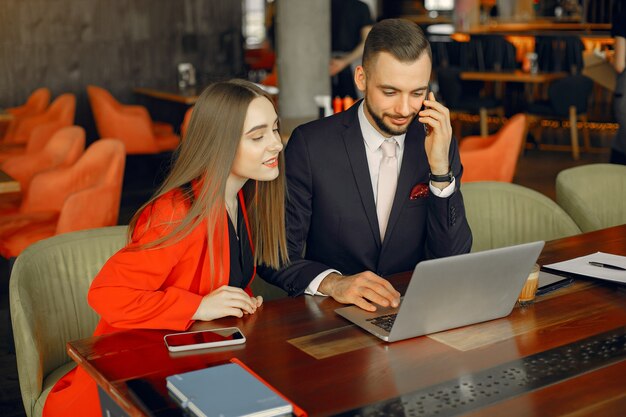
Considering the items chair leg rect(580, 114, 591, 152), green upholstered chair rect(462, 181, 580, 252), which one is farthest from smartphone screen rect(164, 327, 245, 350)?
chair leg rect(580, 114, 591, 152)

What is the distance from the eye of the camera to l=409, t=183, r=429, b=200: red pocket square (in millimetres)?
2729

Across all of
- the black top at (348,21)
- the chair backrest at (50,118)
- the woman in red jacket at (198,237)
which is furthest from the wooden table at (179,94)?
Answer: the woman in red jacket at (198,237)

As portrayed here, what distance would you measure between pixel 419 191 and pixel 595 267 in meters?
0.56

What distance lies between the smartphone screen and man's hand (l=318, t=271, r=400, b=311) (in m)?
0.34

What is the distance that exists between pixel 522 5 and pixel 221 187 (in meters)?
13.6

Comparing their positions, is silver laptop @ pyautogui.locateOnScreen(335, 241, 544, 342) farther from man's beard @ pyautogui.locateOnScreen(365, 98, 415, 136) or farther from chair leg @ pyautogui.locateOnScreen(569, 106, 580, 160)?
chair leg @ pyautogui.locateOnScreen(569, 106, 580, 160)

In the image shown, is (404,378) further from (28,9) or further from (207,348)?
(28,9)

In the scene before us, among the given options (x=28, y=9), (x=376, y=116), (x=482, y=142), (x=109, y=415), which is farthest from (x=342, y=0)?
(x=109, y=415)

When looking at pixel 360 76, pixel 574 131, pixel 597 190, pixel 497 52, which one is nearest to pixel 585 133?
pixel 574 131

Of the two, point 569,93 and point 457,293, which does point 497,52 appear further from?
point 457,293

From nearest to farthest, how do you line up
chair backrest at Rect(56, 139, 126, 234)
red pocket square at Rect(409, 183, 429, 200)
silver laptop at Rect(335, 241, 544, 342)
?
silver laptop at Rect(335, 241, 544, 342) → red pocket square at Rect(409, 183, 429, 200) → chair backrest at Rect(56, 139, 126, 234)

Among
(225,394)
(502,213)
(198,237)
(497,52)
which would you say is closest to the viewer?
(225,394)

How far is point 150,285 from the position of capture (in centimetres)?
219

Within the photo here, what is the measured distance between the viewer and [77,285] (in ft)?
8.59
